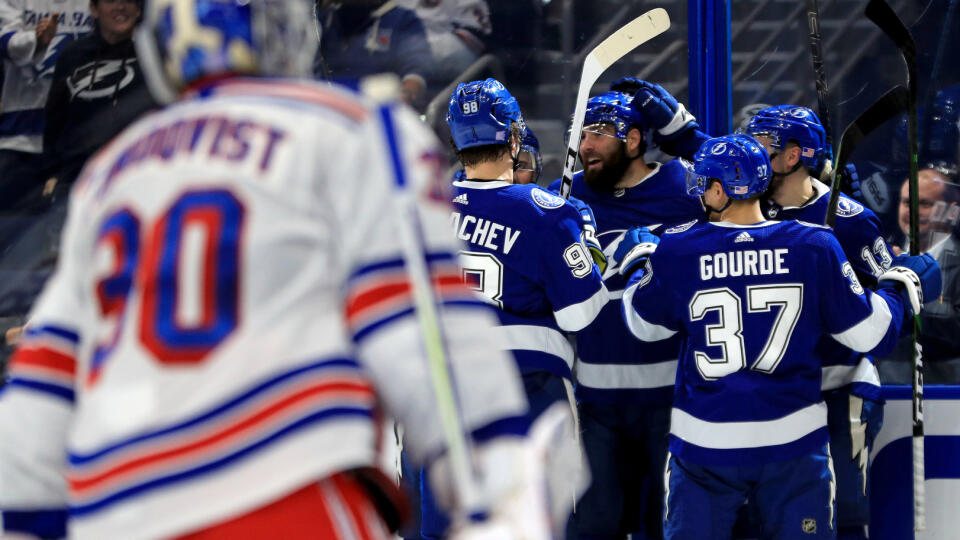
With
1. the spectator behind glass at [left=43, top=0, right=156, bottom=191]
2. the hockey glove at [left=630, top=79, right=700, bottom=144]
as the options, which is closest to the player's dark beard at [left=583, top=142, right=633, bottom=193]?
the hockey glove at [left=630, top=79, right=700, bottom=144]

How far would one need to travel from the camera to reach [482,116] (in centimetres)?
348

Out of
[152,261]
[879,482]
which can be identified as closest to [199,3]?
[152,261]

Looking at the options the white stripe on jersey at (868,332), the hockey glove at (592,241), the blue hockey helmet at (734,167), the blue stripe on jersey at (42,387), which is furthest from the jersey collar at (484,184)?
the blue stripe on jersey at (42,387)

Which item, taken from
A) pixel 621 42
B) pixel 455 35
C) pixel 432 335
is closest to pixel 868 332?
pixel 621 42

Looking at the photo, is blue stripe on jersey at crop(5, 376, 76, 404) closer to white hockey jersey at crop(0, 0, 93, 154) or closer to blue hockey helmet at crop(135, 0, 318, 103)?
blue hockey helmet at crop(135, 0, 318, 103)

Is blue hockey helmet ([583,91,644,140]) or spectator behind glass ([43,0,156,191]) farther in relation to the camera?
spectator behind glass ([43,0,156,191])

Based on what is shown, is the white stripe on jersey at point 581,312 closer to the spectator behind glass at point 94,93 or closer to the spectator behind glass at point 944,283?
the spectator behind glass at point 944,283

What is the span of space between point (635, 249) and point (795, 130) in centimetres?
62

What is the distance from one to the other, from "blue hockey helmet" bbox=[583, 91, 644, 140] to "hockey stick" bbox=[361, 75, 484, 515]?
2672 millimetres

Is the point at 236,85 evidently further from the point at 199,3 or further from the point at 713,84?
→ the point at 713,84

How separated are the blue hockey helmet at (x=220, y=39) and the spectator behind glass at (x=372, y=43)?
9.42 ft

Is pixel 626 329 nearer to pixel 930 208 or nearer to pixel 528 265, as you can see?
pixel 528 265

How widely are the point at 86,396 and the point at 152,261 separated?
0.56ft

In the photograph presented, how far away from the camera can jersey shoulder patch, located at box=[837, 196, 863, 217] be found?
3.77 m
